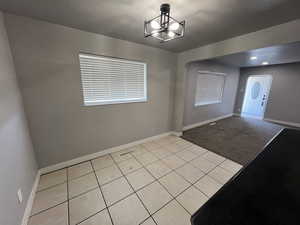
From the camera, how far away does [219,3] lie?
1.29m

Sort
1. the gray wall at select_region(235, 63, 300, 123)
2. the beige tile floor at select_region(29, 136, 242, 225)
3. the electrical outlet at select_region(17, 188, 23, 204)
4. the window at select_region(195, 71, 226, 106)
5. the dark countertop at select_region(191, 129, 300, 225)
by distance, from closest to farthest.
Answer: the dark countertop at select_region(191, 129, 300, 225) < the electrical outlet at select_region(17, 188, 23, 204) < the beige tile floor at select_region(29, 136, 242, 225) < the window at select_region(195, 71, 226, 106) < the gray wall at select_region(235, 63, 300, 123)

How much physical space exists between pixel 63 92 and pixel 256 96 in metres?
7.61

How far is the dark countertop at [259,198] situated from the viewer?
51cm

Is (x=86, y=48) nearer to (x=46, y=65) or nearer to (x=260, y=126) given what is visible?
(x=46, y=65)

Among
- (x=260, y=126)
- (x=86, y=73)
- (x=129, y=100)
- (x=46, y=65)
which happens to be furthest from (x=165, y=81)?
(x=260, y=126)

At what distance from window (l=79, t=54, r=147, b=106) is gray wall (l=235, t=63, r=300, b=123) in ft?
18.8

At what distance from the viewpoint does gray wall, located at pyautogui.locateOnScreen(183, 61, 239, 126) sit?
387 centimetres

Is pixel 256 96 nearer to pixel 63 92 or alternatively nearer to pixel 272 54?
pixel 272 54

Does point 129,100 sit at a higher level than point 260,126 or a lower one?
higher

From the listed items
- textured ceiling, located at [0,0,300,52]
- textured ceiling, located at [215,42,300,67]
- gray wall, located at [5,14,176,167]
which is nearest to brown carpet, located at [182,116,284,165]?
gray wall, located at [5,14,176,167]

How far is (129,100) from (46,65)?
1.51 metres

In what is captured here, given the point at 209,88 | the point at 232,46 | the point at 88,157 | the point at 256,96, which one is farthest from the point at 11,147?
the point at 256,96

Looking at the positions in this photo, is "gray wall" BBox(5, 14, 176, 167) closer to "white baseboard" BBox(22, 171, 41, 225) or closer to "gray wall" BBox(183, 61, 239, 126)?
"white baseboard" BBox(22, 171, 41, 225)

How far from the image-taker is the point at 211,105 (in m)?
4.73
